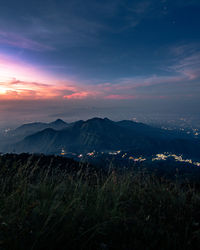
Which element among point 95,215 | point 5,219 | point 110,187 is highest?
point 5,219

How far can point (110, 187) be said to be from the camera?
198 inches

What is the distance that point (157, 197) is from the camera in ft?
13.9

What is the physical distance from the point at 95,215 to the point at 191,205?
86.0 inches

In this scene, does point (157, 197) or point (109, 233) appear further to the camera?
point (157, 197)

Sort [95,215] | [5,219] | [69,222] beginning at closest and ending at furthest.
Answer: [5,219]
[69,222]
[95,215]

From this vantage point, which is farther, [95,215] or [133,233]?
[95,215]

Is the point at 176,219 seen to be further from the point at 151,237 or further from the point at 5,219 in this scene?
the point at 5,219

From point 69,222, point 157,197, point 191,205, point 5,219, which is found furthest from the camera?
point 157,197

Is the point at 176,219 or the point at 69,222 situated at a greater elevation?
the point at 69,222

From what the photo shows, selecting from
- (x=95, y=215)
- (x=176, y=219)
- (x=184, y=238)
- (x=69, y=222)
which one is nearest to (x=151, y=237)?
(x=184, y=238)

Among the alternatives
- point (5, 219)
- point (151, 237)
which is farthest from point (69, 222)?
point (151, 237)

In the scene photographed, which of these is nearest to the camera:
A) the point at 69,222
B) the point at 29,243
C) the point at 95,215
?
the point at 29,243

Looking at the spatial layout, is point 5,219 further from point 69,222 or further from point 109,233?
point 109,233

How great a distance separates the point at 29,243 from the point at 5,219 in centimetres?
55
